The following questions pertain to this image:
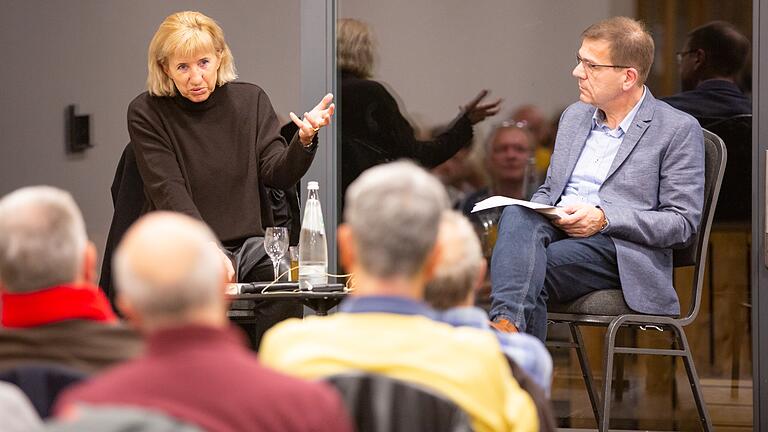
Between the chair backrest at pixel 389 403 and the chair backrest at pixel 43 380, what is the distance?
419 millimetres

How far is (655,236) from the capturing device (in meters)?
3.75

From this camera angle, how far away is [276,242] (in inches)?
145

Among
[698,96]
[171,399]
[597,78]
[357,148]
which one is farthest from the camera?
[357,148]

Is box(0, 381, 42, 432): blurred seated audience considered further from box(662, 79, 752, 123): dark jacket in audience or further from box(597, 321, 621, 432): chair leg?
box(662, 79, 752, 123): dark jacket in audience

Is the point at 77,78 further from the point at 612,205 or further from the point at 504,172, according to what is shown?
the point at 612,205

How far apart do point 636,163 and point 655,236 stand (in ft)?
0.93

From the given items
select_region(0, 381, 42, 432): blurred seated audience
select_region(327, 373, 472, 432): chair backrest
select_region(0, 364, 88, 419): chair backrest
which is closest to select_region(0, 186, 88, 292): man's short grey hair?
select_region(0, 364, 88, 419): chair backrest

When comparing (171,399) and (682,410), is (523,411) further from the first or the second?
Answer: (682,410)

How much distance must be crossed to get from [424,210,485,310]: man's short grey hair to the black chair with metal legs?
1.58m

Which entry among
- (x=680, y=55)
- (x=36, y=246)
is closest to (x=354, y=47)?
(x=680, y=55)

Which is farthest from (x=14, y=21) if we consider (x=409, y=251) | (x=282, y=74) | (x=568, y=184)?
(x=409, y=251)

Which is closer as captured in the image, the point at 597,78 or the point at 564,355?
the point at 597,78

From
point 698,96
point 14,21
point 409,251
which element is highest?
point 14,21

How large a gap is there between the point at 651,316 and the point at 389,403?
7.04ft
